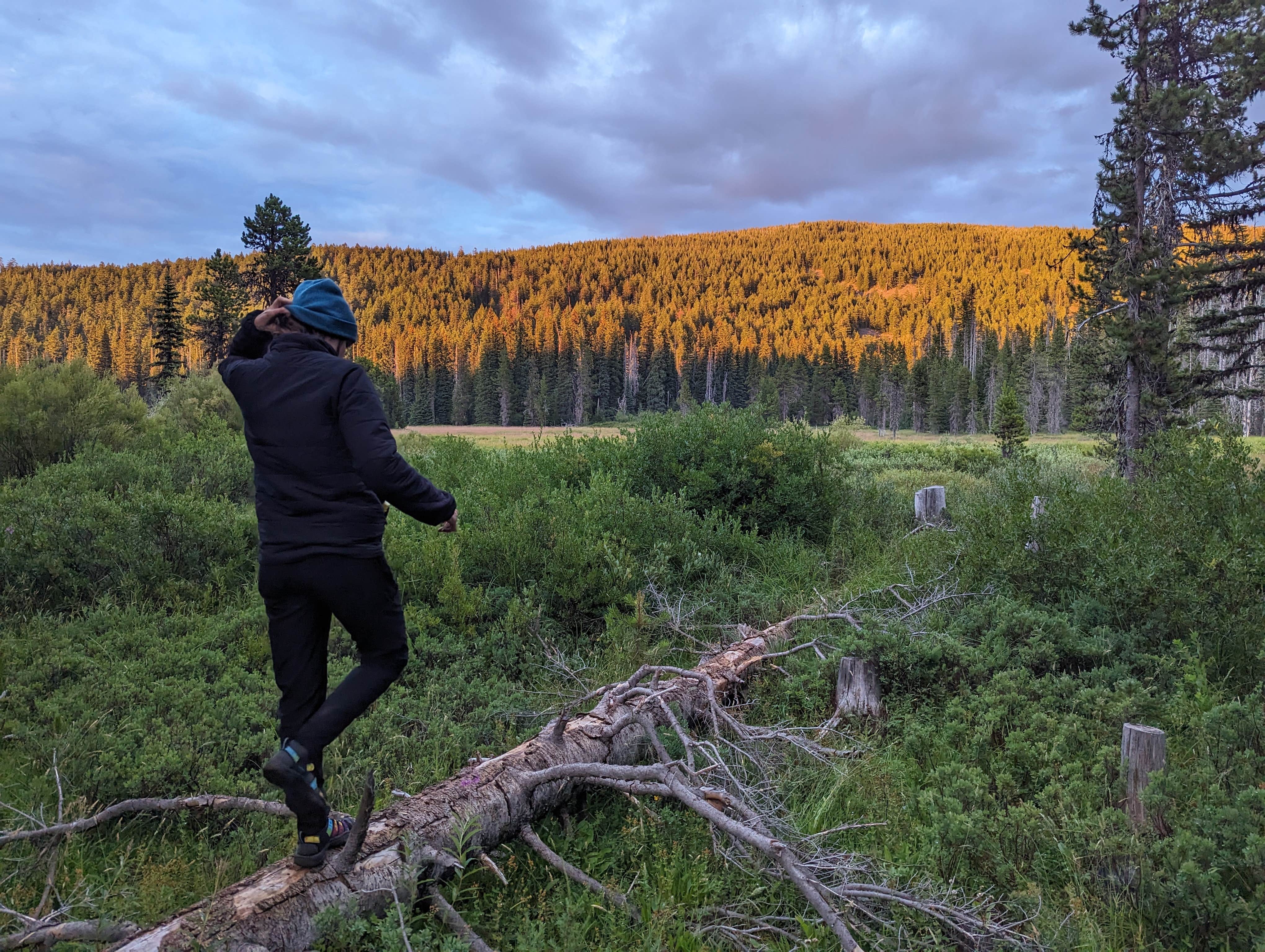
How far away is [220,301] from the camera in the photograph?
3684 centimetres

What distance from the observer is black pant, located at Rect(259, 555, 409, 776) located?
9.13 ft

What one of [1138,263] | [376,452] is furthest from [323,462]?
[1138,263]

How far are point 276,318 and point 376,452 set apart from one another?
3.21ft

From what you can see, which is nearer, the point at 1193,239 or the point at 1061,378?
the point at 1193,239

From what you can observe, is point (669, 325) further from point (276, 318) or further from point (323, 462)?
point (323, 462)

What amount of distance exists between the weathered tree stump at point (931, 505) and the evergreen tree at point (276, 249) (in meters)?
35.3

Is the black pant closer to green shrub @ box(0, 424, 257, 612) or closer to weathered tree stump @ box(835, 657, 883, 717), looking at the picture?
weathered tree stump @ box(835, 657, 883, 717)

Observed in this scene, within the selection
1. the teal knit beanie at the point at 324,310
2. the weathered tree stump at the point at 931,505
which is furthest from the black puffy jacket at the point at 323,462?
the weathered tree stump at the point at 931,505

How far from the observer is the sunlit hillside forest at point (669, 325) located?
88.0m

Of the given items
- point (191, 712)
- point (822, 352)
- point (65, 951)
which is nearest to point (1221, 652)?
point (65, 951)

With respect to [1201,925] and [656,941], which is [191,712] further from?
[1201,925]

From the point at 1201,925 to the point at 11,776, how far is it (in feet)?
19.8

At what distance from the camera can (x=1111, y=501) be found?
6.54 meters

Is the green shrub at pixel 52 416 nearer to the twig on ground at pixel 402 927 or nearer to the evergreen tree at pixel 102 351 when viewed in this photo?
the twig on ground at pixel 402 927
